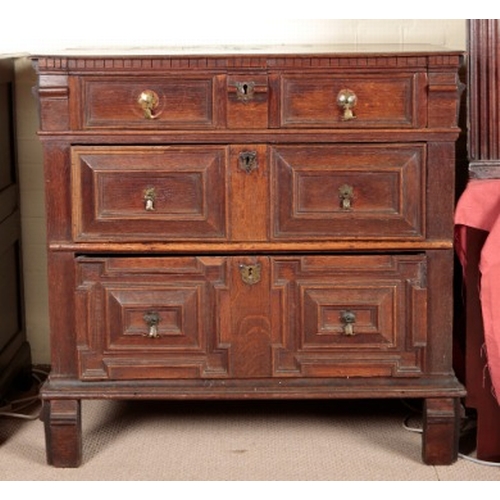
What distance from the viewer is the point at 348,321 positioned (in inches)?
121

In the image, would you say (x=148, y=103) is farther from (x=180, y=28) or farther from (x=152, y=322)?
(x=180, y=28)

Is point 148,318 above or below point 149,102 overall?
below

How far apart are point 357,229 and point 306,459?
2.05ft

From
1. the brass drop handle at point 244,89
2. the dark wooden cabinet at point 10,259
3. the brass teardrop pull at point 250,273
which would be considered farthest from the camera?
the dark wooden cabinet at point 10,259

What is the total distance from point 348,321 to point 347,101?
56 centimetres

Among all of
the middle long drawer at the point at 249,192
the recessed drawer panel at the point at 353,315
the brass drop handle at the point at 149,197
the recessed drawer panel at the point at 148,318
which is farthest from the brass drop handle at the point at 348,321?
the brass drop handle at the point at 149,197

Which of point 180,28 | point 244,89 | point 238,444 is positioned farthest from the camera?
point 180,28

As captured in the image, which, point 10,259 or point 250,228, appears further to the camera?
point 10,259

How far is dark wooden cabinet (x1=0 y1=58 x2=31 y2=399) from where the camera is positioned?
3.62 metres

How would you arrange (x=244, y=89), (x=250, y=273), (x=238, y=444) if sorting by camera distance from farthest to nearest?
(x=238, y=444), (x=250, y=273), (x=244, y=89)

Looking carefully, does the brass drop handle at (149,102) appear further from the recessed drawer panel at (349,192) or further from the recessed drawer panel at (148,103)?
the recessed drawer panel at (349,192)

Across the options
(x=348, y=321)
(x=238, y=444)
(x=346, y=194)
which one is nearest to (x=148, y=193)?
(x=346, y=194)

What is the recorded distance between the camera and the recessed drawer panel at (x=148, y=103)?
2955 millimetres
